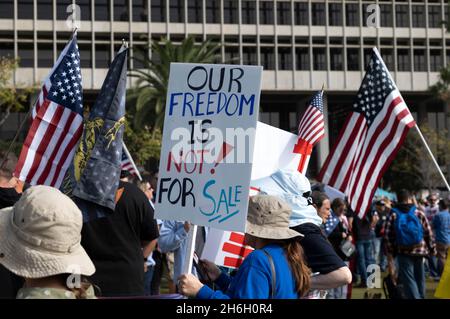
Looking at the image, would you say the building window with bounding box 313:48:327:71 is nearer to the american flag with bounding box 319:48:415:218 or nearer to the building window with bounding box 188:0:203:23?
the building window with bounding box 188:0:203:23

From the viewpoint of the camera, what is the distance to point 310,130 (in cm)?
776

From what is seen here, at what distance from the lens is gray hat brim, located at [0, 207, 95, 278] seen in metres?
2.63

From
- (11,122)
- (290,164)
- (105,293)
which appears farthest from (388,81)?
(11,122)

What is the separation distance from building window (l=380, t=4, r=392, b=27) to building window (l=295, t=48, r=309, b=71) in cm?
648

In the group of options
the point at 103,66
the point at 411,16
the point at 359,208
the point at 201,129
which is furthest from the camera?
the point at 411,16

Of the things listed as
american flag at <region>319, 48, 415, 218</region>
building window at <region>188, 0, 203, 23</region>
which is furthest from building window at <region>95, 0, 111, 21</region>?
american flag at <region>319, 48, 415, 218</region>

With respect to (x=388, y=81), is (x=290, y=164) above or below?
below

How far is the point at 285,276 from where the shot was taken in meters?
3.55

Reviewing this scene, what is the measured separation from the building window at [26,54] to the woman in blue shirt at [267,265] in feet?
169

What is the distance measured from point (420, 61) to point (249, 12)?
13997 millimetres
